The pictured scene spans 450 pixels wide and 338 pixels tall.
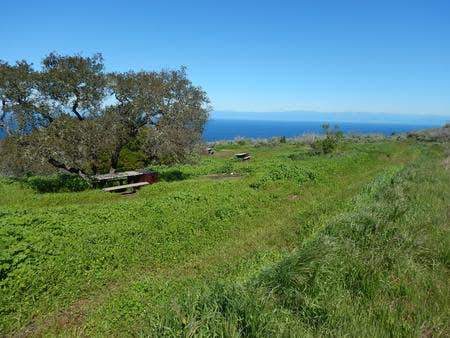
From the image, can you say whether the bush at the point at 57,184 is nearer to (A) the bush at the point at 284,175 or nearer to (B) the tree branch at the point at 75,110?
(B) the tree branch at the point at 75,110

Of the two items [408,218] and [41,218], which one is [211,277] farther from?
[408,218]

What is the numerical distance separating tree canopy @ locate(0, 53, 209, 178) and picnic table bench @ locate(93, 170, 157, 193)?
2.50 feet

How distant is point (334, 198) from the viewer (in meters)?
15.9

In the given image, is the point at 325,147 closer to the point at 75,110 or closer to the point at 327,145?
the point at 327,145

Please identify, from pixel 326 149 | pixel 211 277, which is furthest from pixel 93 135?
pixel 326 149

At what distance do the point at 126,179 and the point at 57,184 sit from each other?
11.1 ft

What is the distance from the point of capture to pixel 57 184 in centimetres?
1884

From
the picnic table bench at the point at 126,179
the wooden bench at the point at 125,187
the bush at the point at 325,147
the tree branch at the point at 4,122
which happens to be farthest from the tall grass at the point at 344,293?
the bush at the point at 325,147

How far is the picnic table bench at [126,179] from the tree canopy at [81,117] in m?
0.76

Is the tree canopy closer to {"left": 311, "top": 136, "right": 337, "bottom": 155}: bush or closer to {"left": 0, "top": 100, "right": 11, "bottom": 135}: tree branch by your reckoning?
{"left": 0, "top": 100, "right": 11, "bottom": 135}: tree branch

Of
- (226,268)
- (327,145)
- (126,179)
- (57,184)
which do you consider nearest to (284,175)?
(126,179)

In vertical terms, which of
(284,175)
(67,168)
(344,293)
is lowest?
(284,175)

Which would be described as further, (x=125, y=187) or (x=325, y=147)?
(x=325, y=147)

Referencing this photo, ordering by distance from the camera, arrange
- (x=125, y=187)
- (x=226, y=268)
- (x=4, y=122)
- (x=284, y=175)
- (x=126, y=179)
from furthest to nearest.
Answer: (x=126, y=179)
(x=284, y=175)
(x=4, y=122)
(x=125, y=187)
(x=226, y=268)
